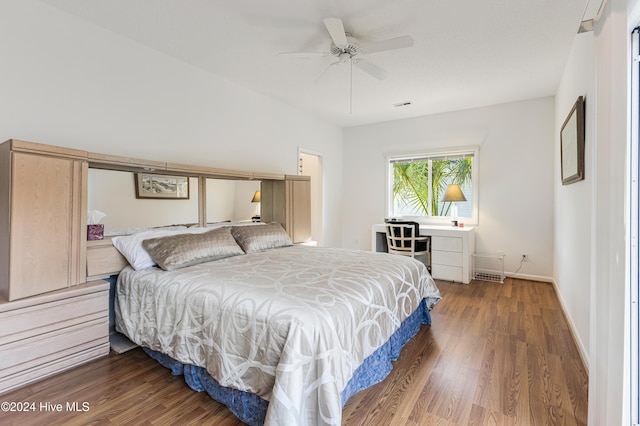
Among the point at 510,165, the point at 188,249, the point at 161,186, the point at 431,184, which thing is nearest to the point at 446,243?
the point at 431,184

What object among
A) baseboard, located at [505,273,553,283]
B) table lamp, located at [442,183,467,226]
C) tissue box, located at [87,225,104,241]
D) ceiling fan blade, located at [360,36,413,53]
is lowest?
baseboard, located at [505,273,553,283]

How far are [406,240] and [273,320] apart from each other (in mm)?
3218

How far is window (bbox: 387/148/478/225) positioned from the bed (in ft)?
8.49

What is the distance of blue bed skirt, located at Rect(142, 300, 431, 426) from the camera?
4.92 ft

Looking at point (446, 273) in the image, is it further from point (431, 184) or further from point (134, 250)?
point (134, 250)

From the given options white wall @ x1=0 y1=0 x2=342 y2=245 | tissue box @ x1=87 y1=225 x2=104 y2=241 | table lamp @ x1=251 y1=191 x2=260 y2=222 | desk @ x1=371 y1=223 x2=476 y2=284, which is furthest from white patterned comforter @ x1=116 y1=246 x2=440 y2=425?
desk @ x1=371 y1=223 x2=476 y2=284

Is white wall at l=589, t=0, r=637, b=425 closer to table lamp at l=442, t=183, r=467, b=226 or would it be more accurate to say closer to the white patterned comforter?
the white patterned comforter

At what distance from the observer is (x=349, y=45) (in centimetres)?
249

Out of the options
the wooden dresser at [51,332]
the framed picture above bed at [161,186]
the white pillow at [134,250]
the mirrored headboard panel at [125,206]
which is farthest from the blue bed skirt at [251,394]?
the framed picture above bed at [161,186]

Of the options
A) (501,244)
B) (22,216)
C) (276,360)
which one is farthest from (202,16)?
(501,244)

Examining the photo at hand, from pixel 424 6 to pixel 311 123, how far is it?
2996 mm

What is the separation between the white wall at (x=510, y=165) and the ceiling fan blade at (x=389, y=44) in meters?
3.01

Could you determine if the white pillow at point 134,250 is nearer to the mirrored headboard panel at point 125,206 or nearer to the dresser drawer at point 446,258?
the mirrored headboard panel at point 125,206

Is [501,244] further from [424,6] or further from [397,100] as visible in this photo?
[424,6]
